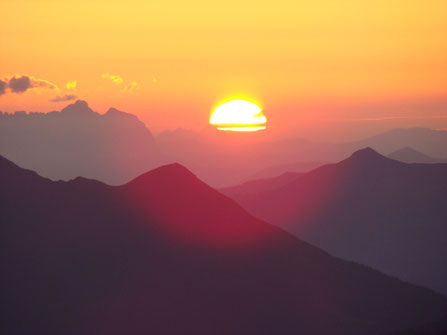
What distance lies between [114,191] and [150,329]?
32.0 metres

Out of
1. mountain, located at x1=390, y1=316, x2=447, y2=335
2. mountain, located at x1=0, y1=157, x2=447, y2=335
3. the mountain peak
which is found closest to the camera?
mountain, located at x1=390, y1=316, x2=447, y2=335

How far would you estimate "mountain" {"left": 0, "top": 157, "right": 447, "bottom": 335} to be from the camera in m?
102

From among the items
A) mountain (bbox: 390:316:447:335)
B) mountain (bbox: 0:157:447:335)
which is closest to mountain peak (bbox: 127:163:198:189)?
mountain (bbox: 0:157:447:335)

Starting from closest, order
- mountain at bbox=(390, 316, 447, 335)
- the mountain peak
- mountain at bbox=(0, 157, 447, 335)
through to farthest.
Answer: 1. mountain at bbox=(390, 316, 447, 335)
2. mountain at bbox=(0, 157, 447, 335)
3. the mountain peak

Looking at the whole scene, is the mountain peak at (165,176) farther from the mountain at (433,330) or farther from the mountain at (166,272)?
the mountain at (433,330)

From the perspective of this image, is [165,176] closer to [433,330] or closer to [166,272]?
[166,272]

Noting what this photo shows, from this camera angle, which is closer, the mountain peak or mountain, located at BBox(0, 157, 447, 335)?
mountain, located at BBox(0, 157, 447, 335)

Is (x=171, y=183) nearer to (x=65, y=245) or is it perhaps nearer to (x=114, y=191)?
(x=114, y=191)

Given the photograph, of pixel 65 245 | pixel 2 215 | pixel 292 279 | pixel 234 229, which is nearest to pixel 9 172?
pixel 2 215

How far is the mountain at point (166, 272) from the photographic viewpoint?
102125mm

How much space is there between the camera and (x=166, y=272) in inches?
4338

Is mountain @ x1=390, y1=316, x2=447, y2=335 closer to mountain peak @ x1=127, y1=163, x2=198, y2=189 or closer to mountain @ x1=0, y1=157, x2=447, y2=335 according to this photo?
mountain @ x1=0, y1=157, x2=447, y2=335

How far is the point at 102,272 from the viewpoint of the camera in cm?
10894

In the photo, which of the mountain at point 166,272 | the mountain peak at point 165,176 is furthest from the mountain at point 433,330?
the mountain peak at point 165,176
